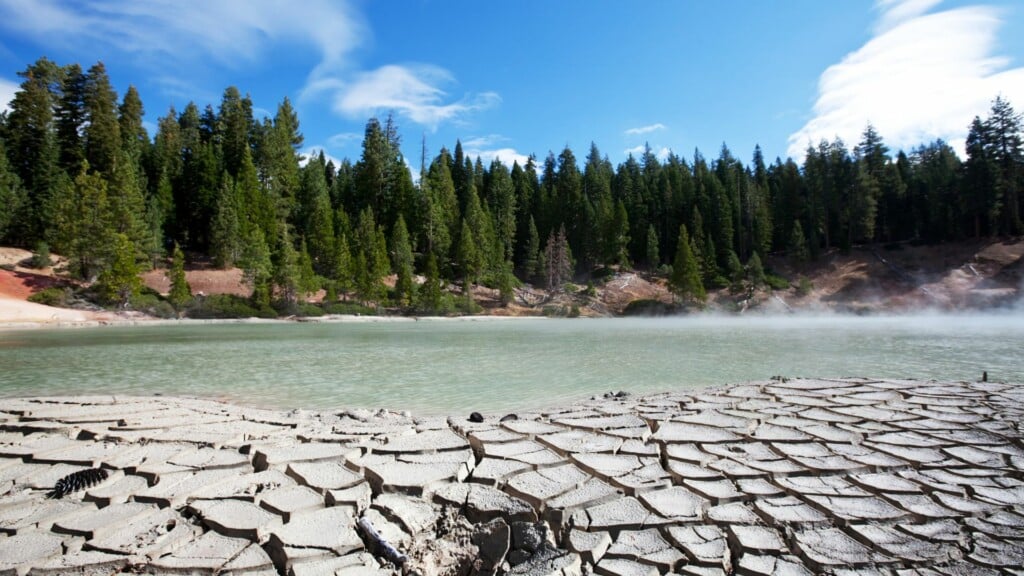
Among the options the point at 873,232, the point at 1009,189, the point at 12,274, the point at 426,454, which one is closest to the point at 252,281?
the point at 12,274

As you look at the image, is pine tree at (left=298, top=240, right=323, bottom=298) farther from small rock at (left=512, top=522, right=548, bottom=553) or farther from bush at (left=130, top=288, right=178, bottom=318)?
small rock at (left=512, top=522, right=548, bottom=553)

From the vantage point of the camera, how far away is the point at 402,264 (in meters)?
45.6

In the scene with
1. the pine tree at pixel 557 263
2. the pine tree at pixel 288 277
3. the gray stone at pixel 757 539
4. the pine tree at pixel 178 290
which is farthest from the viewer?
the pine tree at pixel 557 263

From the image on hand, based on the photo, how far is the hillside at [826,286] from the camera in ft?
128

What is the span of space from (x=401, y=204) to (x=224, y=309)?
23.4m

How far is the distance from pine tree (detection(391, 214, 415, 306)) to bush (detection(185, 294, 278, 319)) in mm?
10279

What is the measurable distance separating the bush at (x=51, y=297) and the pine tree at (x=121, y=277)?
1.96m

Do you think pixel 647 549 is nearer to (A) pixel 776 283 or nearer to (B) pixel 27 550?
(B) pixel 27 550

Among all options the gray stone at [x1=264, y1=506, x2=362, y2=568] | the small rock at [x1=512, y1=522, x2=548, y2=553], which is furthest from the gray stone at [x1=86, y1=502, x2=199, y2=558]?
the small rock at [x1=512, y1=522, x2=548, y2=553]

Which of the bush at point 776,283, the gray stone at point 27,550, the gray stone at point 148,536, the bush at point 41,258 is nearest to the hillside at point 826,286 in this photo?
the bush at point 41,258

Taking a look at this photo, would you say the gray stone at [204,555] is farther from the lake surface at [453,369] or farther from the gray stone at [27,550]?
the lake surface at [453,369]

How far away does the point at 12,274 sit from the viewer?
32.6 metres

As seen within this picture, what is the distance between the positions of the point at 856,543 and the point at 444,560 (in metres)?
2.18

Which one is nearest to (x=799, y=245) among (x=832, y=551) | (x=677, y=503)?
(x=677, y=503)
